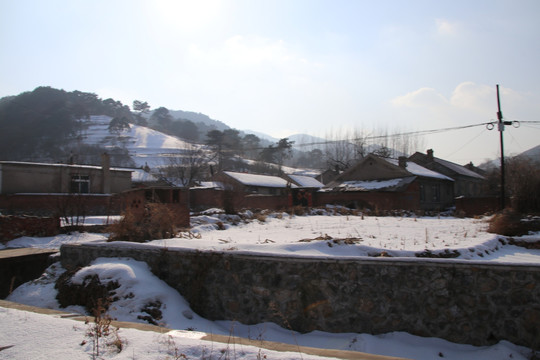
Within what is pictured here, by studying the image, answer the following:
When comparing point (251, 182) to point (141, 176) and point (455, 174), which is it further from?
point (455, 174)

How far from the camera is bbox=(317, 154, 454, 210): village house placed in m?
29.2

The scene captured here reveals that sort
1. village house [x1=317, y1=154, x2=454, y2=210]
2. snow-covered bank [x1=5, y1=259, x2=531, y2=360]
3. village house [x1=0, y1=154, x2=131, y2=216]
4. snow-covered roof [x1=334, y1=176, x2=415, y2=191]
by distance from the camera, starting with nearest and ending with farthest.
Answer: snow-covered bank [x1=5, y1=259, x2=531, y2=360], village house [x1=0, y1=154, x2=131, y2=216], village house [x1=317, y1=154, x2=454, y2=210], snow-covered roof [x1=334, y1=176, x2=415, y2=191]

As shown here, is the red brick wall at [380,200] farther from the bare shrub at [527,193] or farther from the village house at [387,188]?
the bare shrub at [527,193]

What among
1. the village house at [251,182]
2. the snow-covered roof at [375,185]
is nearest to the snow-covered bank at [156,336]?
the snow-covered roof at [375,185]

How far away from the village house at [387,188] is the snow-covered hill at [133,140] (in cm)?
5221

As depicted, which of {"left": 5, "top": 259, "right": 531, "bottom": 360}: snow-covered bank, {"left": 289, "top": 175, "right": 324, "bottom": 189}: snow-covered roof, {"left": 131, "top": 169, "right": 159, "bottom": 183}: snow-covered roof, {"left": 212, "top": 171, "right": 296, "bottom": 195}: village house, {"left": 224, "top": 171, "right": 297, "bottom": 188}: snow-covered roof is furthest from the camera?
{"left": 289, "top": 175, "right": 324, "bottom": 189}: snow-covered roof

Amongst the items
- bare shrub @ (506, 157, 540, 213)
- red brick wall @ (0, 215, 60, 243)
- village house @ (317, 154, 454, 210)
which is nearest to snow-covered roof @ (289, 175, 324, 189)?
village house @ (317, 154, 454, 210)

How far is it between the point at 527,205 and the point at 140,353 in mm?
12267

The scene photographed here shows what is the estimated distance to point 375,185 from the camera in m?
31.1

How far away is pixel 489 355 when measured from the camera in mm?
4359

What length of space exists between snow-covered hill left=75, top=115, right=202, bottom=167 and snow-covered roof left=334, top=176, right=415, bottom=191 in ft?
174

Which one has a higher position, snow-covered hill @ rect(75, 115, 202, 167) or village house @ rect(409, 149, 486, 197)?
snow-covered hill @ rect(75, 115, 202, 167)

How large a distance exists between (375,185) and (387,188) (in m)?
1.61

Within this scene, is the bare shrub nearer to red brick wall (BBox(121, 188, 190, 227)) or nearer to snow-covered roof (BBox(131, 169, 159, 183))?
red brick wall (BBox(121, 188, 190, 227))
